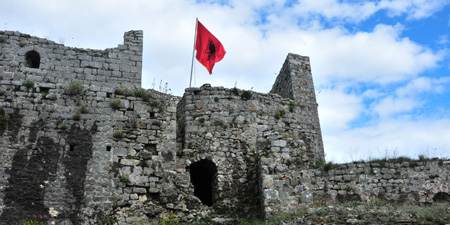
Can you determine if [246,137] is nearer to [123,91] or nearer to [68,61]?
[123,91]

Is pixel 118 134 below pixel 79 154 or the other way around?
the other way around

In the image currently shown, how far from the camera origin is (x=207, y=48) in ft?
60.8

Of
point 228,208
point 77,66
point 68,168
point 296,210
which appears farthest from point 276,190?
point 77,66

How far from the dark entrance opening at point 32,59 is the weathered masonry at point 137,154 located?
0.12 feet

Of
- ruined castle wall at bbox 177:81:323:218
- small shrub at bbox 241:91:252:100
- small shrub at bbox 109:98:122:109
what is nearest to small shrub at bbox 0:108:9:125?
small shrub at bbox 109:98:122:109

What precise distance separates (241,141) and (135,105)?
4.82 m

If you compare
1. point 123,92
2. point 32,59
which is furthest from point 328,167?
point 32,59

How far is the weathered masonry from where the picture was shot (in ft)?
35.4

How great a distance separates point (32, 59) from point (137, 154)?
18.1 ft

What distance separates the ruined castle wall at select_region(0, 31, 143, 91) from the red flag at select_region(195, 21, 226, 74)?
4.13m

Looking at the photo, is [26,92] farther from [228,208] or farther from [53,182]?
[228,208]

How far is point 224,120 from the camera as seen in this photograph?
15961 millimetres

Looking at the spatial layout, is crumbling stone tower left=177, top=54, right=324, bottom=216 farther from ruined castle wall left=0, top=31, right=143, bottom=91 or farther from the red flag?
ruined castle wall left=0, top=31, right=143, bottom=91

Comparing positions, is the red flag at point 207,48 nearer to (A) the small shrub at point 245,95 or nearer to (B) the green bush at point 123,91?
(A) the small shrub at point 245,95
